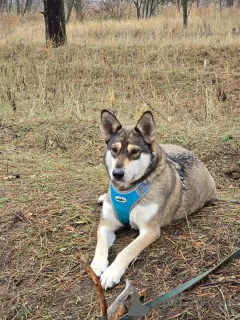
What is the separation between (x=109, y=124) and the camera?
12.6 ft

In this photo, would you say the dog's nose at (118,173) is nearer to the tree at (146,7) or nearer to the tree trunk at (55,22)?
the tree trunk at (55,22)

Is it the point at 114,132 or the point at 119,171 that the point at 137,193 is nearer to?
the point at 119,171

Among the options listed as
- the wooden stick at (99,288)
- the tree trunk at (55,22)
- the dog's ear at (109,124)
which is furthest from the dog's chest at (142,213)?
the tree trunk at (55,22)

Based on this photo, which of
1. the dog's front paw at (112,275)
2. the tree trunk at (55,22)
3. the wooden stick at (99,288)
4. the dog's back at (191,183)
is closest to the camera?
the wooden stick at (99,288)

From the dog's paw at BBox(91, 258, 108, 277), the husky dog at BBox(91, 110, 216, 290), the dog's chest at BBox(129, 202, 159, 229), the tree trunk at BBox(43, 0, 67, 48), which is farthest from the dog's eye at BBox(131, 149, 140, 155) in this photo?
the tree trunk at BBox(43, 0, 67, 48)

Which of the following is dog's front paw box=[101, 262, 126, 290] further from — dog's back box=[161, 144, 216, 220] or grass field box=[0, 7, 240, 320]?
dog's back box=[161, 144, 216, 220]

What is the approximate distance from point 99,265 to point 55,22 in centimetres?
1247

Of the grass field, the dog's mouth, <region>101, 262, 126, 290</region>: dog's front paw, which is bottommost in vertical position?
the grass field

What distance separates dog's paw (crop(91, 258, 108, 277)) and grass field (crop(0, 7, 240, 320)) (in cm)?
11

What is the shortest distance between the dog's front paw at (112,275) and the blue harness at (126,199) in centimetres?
59

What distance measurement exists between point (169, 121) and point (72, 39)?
895 cm

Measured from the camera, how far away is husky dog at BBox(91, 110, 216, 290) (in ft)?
11.5

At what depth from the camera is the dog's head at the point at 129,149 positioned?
3.51 meters

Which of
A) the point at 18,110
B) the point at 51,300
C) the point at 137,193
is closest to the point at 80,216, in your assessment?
the point at 137,193
